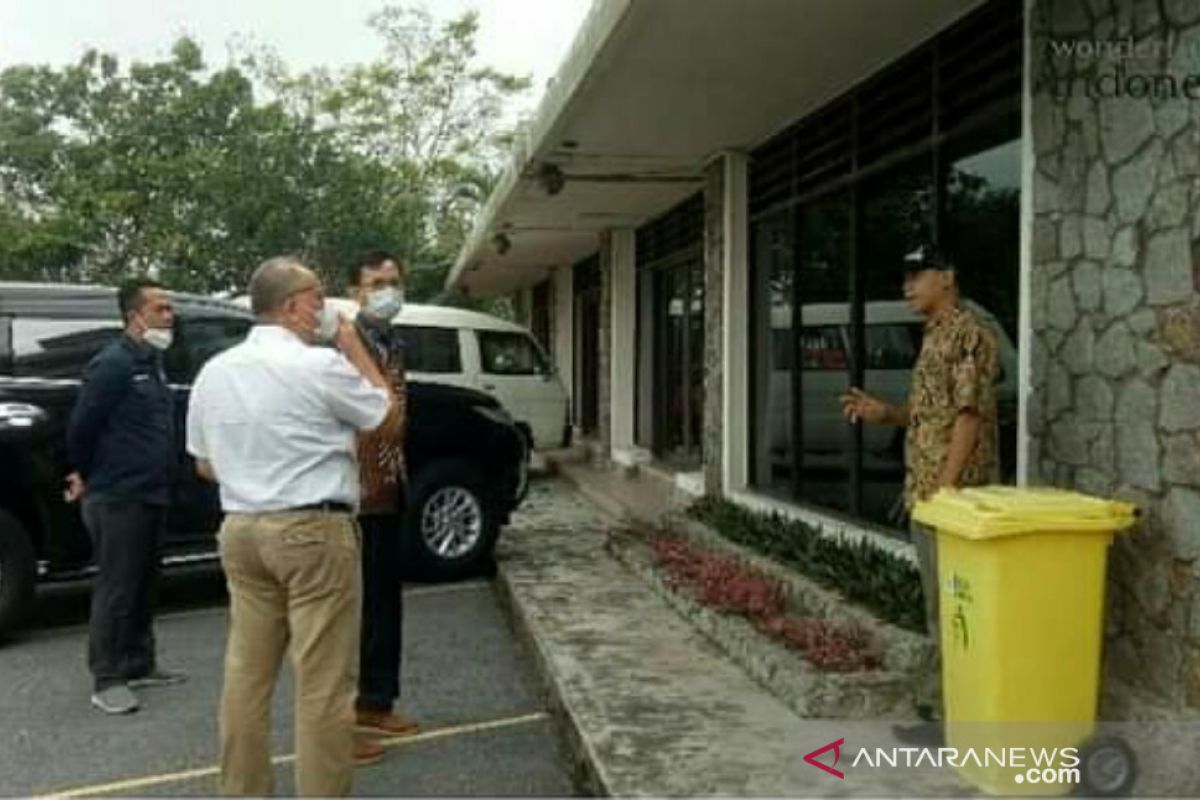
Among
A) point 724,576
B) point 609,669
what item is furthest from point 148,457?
point 724,576

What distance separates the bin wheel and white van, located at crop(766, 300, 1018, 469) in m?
2.32

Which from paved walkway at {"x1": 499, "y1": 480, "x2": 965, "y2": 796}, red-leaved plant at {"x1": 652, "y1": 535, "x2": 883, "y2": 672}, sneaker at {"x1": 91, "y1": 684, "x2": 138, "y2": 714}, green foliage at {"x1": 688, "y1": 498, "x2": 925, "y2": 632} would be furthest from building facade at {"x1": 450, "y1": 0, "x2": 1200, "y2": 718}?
sneaker at {"x1": 91, "y1": 684, "x2": 138, "y2": 714}

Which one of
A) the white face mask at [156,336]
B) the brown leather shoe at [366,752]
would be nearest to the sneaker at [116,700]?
the brown leather shoe at [366,752]

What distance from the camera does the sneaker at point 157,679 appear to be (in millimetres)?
6668

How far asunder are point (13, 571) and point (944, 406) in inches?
Result: 199

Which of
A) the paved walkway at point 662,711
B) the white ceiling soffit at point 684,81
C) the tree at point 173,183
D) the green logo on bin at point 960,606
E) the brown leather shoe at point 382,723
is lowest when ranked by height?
the brown leather shoe at point 382,723

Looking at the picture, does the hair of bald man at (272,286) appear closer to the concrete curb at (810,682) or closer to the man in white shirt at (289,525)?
the man in white shirt at (289,525)

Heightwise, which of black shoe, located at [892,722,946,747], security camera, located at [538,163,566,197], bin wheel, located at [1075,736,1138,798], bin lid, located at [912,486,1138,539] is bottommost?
black shoe, located at [892,722,946,747]

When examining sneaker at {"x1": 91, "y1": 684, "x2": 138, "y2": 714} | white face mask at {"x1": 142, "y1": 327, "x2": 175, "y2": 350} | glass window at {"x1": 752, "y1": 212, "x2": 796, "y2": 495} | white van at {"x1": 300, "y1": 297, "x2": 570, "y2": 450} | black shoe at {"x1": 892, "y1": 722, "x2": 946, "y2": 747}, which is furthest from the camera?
white van at {"x1": 300, "y1": 297, "x2": 570, "y2": 450}

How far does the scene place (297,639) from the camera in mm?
4312

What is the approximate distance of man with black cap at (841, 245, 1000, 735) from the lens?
4.91 metres

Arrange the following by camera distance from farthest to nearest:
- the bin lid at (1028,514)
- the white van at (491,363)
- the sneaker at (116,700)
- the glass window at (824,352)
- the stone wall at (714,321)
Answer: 1. the white van at (491,363)
2. the stone wall at (714,321)
3. the glass window at (824,352)
4. the sneaker at (116,700)
5. the bin lid at (1028,514)

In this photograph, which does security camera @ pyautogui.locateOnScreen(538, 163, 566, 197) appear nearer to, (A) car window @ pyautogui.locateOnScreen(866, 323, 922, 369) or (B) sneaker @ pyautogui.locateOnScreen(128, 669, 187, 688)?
(A) car window @ pyautogui.locateOnScreen(866, 323, 922, 369)

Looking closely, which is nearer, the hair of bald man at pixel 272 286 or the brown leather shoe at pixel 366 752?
the hair of bald man at pixel 272 286
